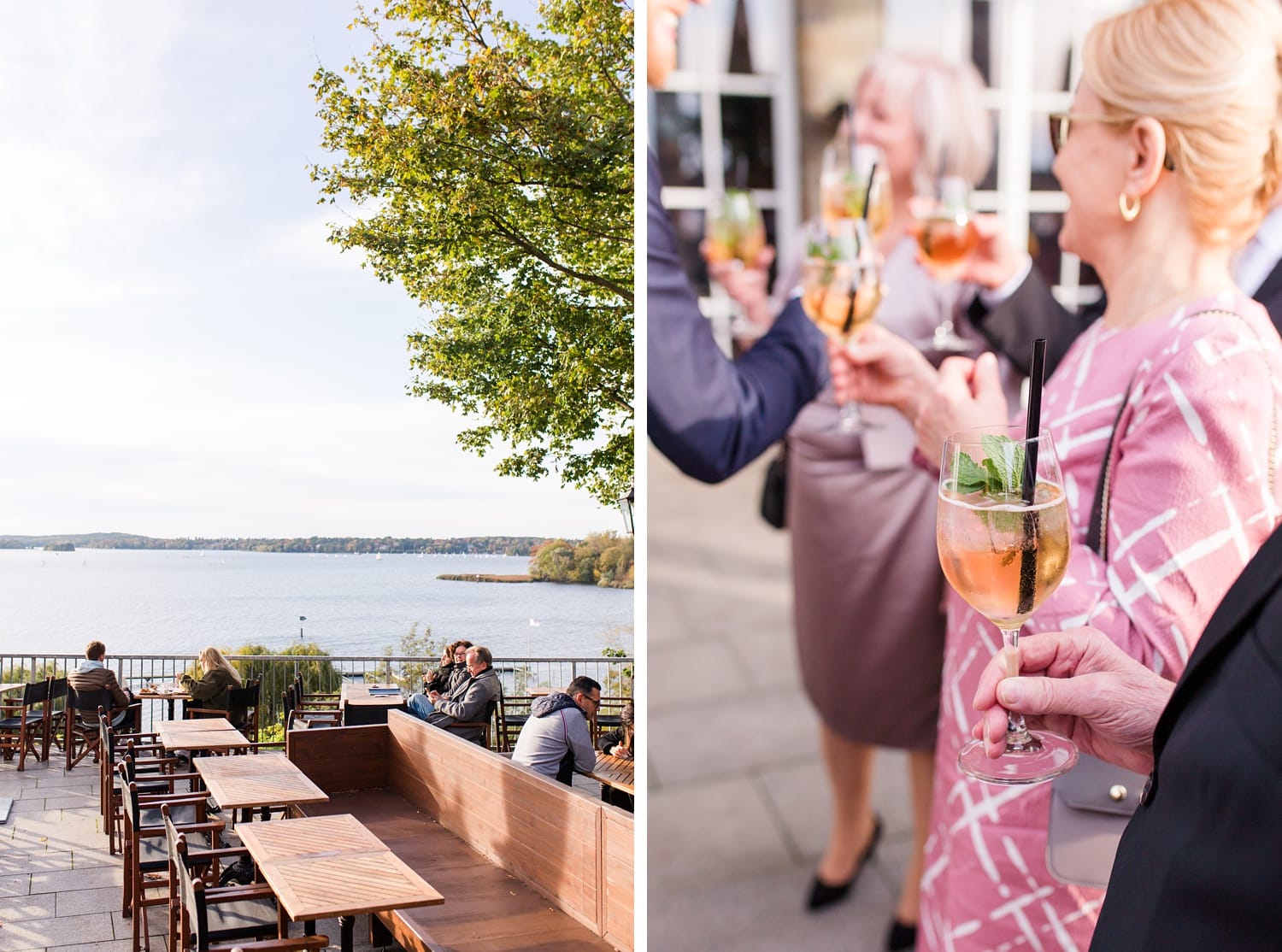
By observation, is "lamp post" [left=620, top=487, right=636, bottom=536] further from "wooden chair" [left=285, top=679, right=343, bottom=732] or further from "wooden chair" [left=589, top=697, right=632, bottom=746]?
"wooden chair" [left=285, top=679, right=343, bottom=732]

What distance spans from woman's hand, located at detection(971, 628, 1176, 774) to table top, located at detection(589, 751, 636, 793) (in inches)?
123

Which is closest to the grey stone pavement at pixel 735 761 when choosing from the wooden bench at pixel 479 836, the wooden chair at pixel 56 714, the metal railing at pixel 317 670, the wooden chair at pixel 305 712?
the wooden bench at pixel 479 836

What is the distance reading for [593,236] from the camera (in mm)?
6449

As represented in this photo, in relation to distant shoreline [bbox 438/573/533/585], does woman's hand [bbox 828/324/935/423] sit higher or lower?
higher

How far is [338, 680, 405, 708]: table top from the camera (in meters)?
6.59

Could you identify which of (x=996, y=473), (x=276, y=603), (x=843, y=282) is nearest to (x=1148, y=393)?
(x=843, y=282)

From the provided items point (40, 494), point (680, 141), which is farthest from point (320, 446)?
point (680, 141)

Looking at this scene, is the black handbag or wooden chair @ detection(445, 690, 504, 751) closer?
the black handbag

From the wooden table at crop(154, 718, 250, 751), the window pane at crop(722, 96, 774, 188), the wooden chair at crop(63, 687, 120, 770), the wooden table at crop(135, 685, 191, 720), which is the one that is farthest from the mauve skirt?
the wooden table at crop(135, 685, 191, 720)

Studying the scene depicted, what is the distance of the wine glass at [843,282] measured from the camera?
6.97ft

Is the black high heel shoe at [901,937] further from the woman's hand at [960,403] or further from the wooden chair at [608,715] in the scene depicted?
the wooden chair at [608,715]

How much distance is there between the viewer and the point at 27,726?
699 cm

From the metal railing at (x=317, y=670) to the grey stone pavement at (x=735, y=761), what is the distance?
15.7ft

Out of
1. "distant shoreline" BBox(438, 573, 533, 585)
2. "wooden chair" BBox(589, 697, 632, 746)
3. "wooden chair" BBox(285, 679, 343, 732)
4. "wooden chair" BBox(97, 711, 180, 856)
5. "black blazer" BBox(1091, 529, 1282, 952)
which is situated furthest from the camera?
"distant shoreline" BBox(438, 573, 533, 585)
